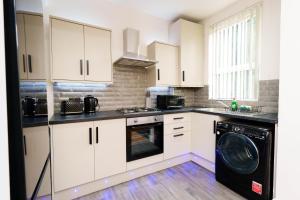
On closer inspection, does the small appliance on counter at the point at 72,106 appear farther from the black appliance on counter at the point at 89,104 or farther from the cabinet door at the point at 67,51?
the cabinet door at the point at 67,51

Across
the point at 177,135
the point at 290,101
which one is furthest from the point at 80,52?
the point at 290,101

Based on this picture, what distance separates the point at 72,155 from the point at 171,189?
1.28m

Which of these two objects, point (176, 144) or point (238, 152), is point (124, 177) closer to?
point (176, 144)

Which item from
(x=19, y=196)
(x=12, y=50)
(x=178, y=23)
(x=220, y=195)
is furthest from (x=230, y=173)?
(x=178, y=23)

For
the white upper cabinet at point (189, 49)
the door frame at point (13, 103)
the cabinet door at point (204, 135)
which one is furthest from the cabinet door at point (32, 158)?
the white upper cabinet at point (189, 49)

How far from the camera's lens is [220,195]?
176 centimetres

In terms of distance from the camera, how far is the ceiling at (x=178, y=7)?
7.98ft

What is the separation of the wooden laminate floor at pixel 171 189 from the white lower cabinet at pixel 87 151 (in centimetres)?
22

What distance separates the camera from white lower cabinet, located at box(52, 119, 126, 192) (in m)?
1.62

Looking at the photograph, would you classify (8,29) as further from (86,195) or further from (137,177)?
(137,177)

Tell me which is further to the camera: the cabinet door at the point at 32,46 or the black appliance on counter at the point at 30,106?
the cabinet door at the point at 32,46

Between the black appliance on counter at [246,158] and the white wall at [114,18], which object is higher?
the white wall at [114,18]

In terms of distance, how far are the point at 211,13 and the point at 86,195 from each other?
3.55 metres

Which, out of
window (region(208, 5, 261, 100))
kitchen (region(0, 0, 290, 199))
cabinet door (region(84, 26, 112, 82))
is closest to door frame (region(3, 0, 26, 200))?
kitchen (region(0, 0, 290, 199))
